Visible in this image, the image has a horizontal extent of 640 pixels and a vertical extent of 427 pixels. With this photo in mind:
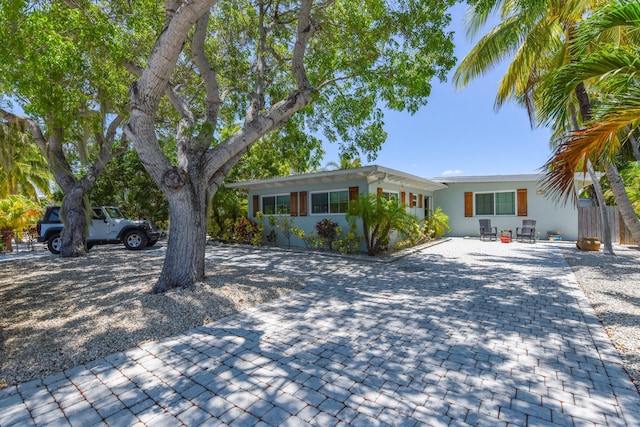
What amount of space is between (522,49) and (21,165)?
21.9 m

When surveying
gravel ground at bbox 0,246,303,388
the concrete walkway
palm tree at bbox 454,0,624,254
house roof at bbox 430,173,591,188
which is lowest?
the concrete walkway

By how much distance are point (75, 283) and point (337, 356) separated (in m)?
5.94

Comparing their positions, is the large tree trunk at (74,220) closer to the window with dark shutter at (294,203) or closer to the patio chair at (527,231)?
the window with dark shutter at (294,203)

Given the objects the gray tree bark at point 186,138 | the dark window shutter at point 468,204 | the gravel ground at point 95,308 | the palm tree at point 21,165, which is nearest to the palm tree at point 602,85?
the gray tree bark at point 186,138

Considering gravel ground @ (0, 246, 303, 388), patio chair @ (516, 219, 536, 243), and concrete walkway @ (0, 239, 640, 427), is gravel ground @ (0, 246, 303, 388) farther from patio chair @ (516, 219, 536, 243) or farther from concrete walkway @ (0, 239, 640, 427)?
patio chair @ (516, 219, 536, 243)

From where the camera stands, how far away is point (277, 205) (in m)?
13.2

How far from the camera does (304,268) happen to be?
7961 mm

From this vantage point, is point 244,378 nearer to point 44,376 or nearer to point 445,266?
point 44,376

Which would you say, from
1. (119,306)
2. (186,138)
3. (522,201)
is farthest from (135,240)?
(522,201)

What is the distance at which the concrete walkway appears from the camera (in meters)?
2.25

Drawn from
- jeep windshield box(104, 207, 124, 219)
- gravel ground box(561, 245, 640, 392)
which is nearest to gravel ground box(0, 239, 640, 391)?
gravel ground box(561, 245, 640, 392)

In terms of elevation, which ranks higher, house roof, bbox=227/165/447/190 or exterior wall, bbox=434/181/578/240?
house roof, bbox=227/165/447/190

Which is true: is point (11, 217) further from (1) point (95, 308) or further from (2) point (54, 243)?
(1) point (95, 308)

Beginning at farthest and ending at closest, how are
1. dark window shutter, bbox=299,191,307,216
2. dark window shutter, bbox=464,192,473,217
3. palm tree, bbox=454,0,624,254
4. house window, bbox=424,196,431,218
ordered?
dark window shutter, bbox=464,192,473,217, house window, bbox=424,196,431,218, dark window shutter, bbox=299,191,307,216, palm tree, bbox=454,0,624,254
